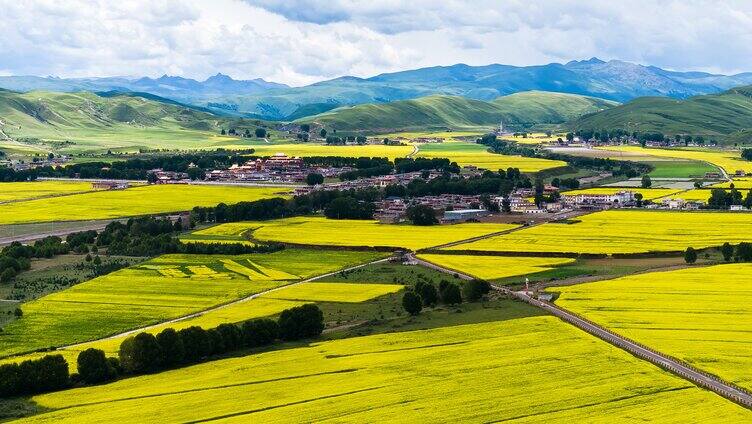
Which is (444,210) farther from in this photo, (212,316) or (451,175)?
(212,316)

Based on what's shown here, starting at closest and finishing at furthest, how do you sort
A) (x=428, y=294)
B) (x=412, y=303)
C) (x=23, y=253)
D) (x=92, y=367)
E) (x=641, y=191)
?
(x=92, y=367) < (x=412, y=303) < (x=428, y=294) < (x=23, y=253) < (x=641, y=191)

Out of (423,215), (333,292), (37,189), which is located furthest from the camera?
(37,189)

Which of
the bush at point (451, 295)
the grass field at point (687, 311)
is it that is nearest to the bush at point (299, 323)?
the bush at point (451, 295)

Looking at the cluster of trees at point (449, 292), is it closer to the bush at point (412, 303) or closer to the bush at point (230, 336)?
the bush at point (412, 303)

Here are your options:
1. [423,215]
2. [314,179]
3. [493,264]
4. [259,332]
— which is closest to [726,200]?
[423,215]

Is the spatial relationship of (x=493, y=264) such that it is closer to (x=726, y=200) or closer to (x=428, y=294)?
(x=428, y=294)

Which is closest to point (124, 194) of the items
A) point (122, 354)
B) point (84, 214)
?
point (84, 214)

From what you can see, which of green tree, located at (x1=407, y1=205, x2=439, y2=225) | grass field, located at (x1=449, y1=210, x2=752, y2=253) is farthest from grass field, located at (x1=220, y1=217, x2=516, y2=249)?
grass field, located at (x1=449, y1=210, x2=752, y2=253)
